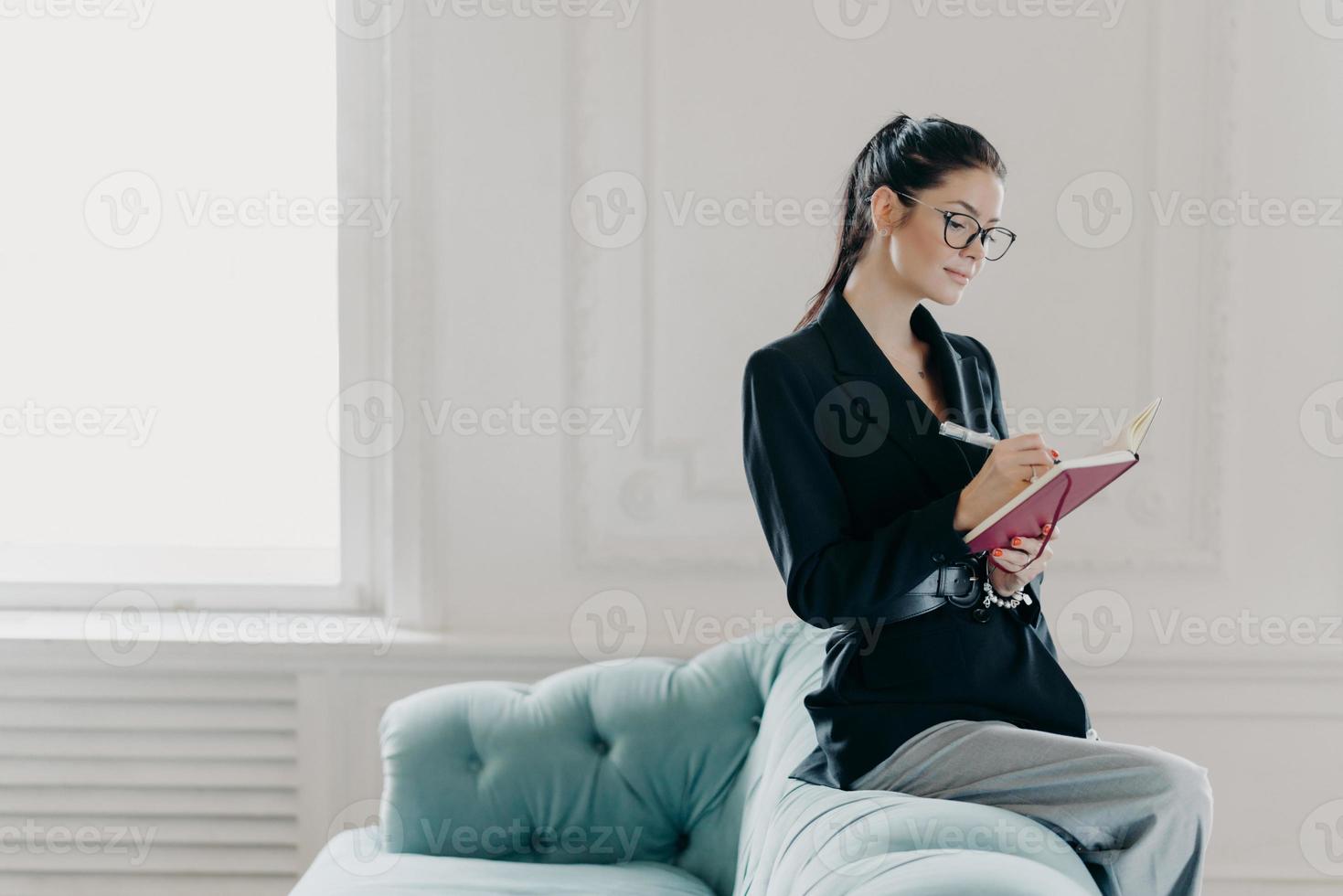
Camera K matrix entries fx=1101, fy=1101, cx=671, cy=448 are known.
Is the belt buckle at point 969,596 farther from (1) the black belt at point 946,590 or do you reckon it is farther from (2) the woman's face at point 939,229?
(2) the woman's face at point 939,229

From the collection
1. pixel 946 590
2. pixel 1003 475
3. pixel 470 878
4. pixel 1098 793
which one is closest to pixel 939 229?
pixel 1003 475

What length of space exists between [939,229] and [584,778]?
3.93 feet

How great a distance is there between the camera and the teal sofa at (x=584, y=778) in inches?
76.4

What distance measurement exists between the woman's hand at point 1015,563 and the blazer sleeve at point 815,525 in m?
0.08

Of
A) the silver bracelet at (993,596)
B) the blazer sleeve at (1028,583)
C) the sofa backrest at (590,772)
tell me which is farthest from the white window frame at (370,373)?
the silver bracelet at (993,596)

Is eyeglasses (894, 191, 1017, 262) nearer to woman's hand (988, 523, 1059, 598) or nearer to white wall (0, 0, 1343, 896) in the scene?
woman's hand (988, 523, 1059, 598)

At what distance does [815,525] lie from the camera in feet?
4.80

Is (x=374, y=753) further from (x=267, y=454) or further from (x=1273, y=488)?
(x=1273, y=488)

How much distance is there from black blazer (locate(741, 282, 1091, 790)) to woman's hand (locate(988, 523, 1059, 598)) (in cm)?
2

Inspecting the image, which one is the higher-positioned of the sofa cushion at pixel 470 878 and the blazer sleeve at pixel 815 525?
the blazer sleeve at pixel 815 525

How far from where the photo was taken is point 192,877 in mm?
2555

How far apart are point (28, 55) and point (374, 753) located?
1891 mm

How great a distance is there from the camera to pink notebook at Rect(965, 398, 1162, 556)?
1311mm

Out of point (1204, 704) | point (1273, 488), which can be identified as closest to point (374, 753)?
point (1204, 704)
